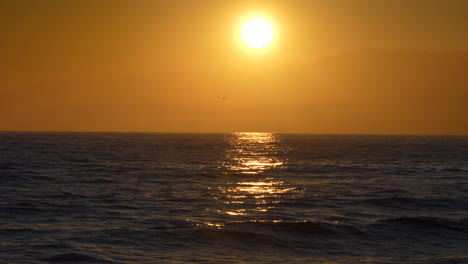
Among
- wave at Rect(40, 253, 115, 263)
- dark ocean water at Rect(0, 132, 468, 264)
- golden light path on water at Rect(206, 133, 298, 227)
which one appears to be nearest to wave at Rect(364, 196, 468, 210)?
dark ocean water at Rect(0, 132, 468, 264)

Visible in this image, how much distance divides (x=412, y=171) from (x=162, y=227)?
42.6 m

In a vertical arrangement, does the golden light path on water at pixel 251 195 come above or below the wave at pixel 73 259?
above

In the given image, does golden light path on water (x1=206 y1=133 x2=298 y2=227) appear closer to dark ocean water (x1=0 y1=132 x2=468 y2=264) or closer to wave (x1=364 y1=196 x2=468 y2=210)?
dark ocean water (x1=0 y1=132 x2=468 y2=264)

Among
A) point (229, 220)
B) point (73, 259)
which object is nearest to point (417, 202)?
point (229, 220)

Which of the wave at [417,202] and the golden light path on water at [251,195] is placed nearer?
the golden light path on water at [251,195]

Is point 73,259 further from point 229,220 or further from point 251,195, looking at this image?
point 251,195

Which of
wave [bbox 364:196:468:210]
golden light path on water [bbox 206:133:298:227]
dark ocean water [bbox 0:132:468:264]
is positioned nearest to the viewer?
dark ocean water [bbox 0:132:468:264]

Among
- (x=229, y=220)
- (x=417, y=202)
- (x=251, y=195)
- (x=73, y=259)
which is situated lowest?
(x=73, y=259)

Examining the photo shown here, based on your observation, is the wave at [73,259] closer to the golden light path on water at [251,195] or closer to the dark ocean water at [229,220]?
the dark ocean water at [229,220]

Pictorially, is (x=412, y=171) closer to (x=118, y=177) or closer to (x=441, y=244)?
(x=118, y=177)

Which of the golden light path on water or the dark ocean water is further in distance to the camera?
the golden light path on water

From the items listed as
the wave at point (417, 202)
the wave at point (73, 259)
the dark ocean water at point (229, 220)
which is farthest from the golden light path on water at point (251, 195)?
the wave at point (73, 259)

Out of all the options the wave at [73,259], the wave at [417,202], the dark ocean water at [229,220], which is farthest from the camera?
the wave at [417,202]

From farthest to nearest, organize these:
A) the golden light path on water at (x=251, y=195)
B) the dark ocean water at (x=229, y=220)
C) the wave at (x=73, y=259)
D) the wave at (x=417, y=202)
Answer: the wave at (x=417, y=202) → the golden light path on water at (x=251, y=195) → the dark ocean water at (x=229, y=220) → the wave at (x=73, y=259)
